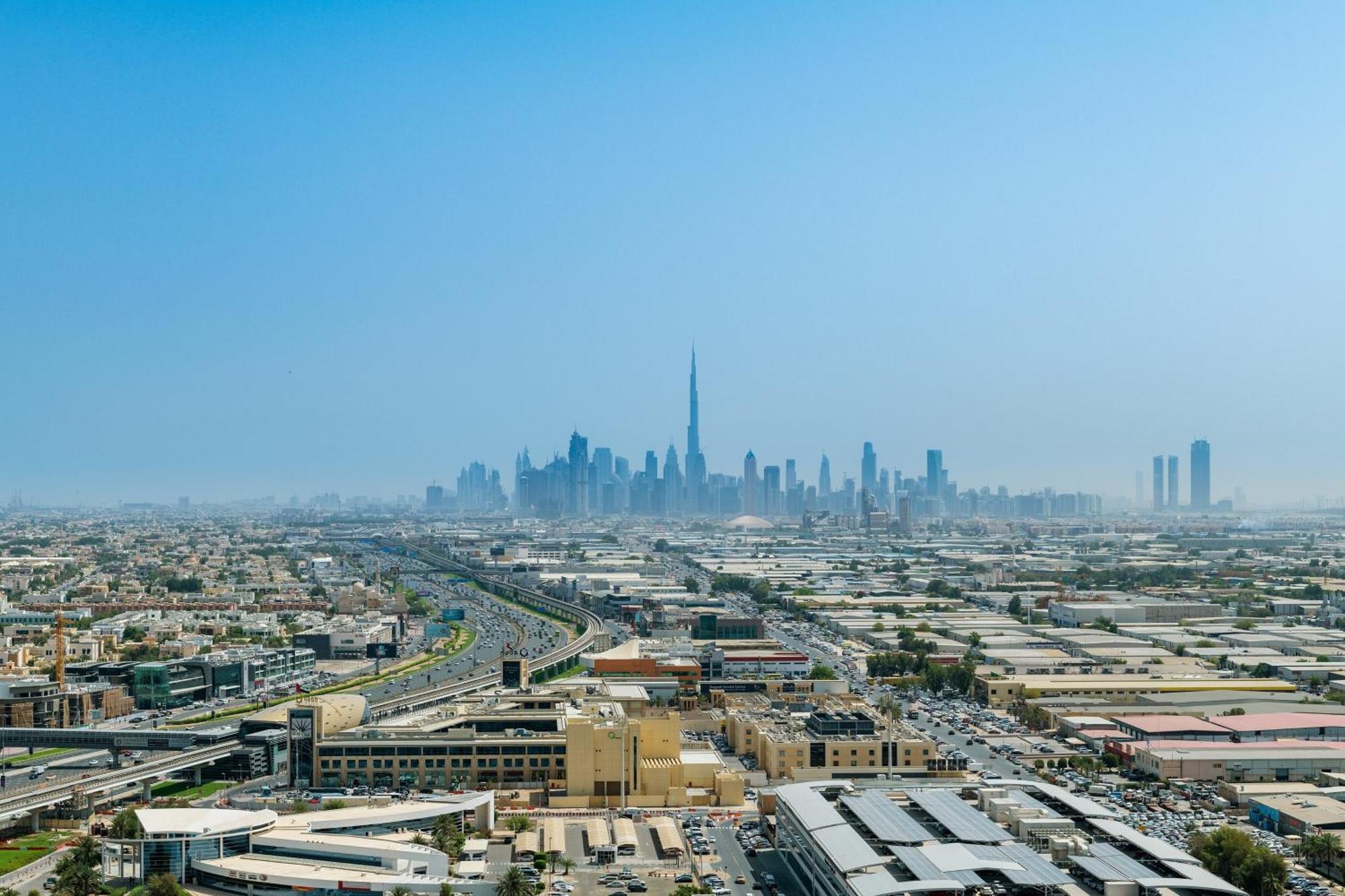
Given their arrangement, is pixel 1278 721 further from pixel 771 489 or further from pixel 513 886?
pixel 771 489

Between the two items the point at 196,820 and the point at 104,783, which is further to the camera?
the point at 104,783

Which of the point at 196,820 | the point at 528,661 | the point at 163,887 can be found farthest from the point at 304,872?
the point at 528,661

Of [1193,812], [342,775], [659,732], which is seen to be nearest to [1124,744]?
→ [1193,812]

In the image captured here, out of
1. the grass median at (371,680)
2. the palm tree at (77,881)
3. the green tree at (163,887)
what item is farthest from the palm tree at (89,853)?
the grass median at (371,680)

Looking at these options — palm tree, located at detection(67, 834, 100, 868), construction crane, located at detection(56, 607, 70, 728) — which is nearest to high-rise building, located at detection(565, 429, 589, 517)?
construction crane, located at detection(56, 607, 70, 728)

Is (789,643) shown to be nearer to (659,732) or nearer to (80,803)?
(659,732)

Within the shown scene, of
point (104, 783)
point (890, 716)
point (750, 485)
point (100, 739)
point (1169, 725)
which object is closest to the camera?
point (104, 783)

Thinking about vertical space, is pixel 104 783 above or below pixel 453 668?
above

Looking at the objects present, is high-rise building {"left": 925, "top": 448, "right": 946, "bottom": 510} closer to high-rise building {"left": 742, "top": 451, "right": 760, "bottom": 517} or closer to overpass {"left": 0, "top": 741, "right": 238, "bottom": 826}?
high-rise building {"left": 742, "top": 451, "right": 760, "bottom": 517}
